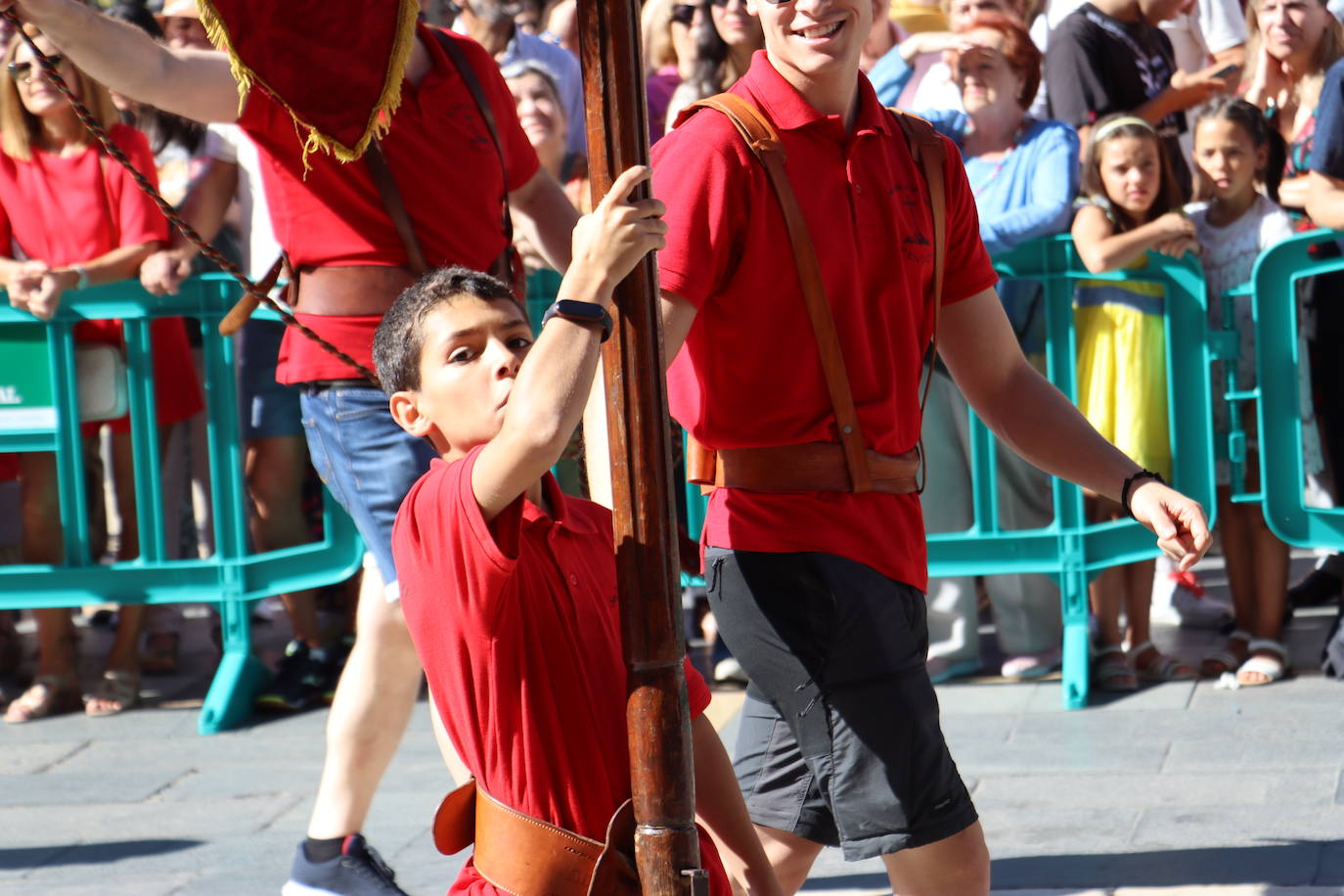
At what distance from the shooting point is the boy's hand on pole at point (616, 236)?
192 cm

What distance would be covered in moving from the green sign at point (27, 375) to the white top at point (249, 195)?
725mm

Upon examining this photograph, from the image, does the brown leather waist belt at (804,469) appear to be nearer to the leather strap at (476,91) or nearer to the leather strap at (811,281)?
the leather strap at (811,281)

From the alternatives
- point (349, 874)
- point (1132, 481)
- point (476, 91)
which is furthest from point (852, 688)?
point (476, 91)

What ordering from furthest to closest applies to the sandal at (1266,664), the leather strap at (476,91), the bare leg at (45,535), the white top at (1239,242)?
the bare leg at (45,535) → the white top at (1239,242) → the sandal at (1266,664) → the leather strap at (476,91)

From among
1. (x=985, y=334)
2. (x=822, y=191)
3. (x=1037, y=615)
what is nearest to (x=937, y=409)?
(x=1037, y=615)

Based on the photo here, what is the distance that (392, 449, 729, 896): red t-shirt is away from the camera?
220 centimetres

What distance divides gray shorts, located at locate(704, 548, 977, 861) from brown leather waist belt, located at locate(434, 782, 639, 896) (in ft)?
2.00

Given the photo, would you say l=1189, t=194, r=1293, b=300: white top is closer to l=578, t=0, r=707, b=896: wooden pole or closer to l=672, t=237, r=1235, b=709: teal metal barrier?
l=672, t=237, r=1235, b=709: teal metal barrier

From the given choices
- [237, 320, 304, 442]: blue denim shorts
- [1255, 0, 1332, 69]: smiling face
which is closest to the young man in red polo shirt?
[237, 320, 304, 442]: blue denim shorts

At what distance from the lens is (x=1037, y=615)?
579cm

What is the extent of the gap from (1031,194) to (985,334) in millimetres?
2728

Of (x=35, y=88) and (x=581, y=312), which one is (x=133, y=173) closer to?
(x=581, y=312)

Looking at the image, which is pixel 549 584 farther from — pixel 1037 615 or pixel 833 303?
pixel 1037 615

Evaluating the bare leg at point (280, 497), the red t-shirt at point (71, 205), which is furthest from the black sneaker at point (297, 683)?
the red t-shirt at point (71, 205)
